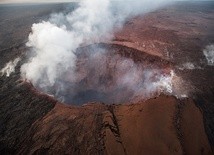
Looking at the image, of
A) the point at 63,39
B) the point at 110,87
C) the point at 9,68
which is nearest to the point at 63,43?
the point at 63,39

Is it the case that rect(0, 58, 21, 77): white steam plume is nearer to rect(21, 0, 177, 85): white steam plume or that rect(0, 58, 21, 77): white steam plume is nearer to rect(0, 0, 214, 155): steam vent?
rect(0, 0, 214, 155): steam vent

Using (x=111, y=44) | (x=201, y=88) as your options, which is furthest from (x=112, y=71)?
(x=201, y=88)

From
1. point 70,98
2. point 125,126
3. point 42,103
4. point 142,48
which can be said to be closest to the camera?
point 125,126

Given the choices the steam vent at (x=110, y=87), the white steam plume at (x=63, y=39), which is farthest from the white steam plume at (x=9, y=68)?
the white steam plume at (x=63, y=39)

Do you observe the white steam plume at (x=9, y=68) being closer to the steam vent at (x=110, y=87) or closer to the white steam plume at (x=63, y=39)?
the steam vent at (x=110, y=87)

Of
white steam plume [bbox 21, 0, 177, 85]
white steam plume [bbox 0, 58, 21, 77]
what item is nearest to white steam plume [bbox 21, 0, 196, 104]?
white steam plume [bbox 21, 0, 177, 85]

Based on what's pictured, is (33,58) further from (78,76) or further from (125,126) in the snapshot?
(125,126)

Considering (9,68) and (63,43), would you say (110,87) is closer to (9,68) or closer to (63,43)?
(63,43)

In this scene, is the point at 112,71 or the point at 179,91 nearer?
the point at 179,91

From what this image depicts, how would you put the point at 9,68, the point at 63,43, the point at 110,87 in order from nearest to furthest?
the point at 9,68 < the point at 110,87 < the point at 63,43
